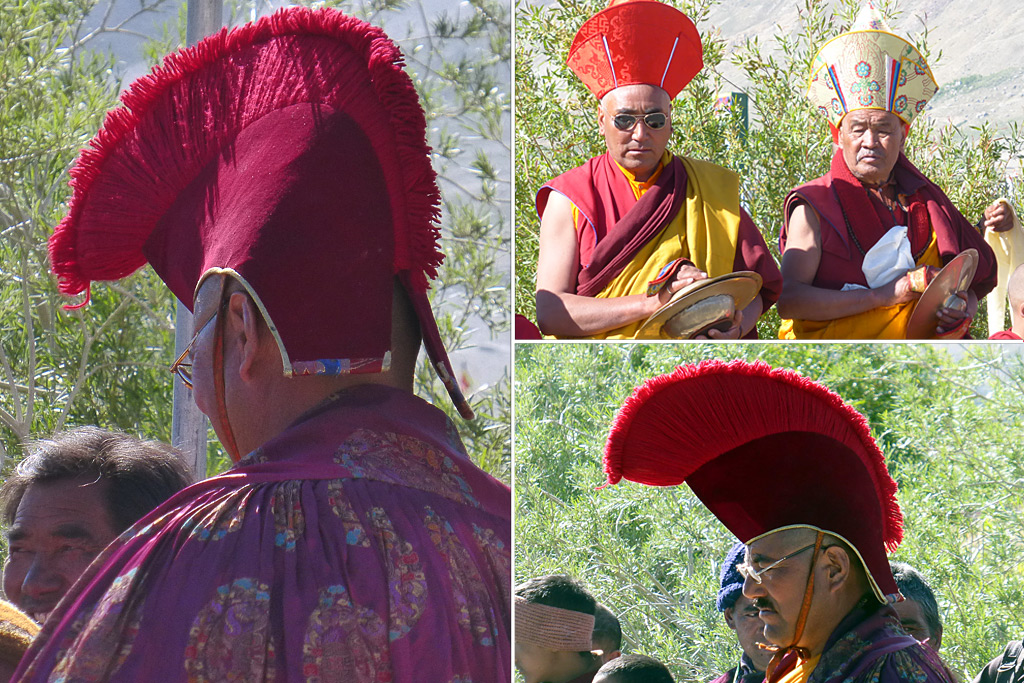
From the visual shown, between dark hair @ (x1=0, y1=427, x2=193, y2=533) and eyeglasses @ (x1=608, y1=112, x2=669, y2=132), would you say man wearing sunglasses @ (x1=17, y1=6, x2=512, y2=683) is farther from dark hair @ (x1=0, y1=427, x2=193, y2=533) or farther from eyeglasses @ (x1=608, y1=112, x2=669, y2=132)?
eyeglasses @ (x1=608, y1=112, x2=669, y2=132)

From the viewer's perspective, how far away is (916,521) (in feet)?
9.36

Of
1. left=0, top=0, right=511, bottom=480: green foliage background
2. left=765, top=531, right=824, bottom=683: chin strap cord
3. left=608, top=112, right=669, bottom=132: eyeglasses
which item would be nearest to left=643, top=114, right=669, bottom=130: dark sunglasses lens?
left=608, top=112, right=669, bottom=132: eyeglasses

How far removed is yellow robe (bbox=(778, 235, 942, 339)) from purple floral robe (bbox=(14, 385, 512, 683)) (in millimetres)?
1938

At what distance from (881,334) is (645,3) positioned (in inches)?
45.1

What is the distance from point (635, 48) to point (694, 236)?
0.55 meters

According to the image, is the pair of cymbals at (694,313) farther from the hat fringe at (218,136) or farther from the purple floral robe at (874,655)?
the hat fringe at (218,136)

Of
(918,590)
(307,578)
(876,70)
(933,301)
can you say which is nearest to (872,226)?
(933,301)

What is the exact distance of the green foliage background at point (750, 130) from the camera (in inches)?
138

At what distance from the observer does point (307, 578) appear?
1.55 metres

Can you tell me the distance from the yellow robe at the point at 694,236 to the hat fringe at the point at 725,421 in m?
0.69

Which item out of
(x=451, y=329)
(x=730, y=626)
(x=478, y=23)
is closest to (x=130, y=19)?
(x=478, y=23)

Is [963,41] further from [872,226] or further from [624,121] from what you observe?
[624,121]

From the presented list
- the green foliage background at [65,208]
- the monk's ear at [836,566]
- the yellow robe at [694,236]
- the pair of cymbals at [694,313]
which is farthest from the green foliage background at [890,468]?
the monk's ear at [836,566]

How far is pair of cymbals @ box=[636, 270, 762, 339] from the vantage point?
9.88 feet
